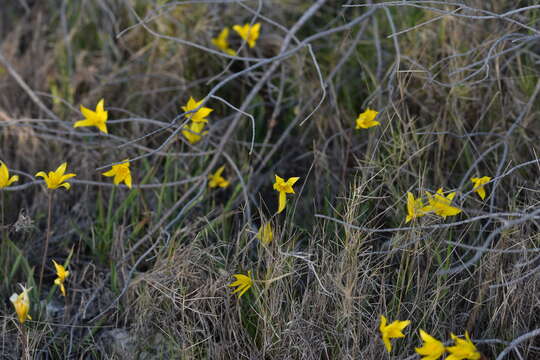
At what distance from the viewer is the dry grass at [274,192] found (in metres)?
1.57

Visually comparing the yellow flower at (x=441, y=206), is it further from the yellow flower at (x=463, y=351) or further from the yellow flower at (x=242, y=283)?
the yellow flower at (x=242, y=283)

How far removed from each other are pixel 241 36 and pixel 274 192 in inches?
24.8

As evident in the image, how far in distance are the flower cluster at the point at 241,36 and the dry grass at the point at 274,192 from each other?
0.07 m

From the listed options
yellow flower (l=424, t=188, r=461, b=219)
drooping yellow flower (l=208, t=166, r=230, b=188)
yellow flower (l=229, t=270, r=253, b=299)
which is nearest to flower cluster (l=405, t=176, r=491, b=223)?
yellow flower (l=424, t=188, r=461, b=219)

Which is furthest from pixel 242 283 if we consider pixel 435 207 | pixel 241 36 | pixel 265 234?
pixel 241 36

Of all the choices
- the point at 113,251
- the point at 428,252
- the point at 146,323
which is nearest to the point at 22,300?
the point at 146,323

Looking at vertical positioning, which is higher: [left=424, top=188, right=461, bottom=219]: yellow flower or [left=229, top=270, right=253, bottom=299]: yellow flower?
Result: [left=424, top=188, right=461, bottom=219]: yellow flower

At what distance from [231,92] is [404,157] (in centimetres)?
92

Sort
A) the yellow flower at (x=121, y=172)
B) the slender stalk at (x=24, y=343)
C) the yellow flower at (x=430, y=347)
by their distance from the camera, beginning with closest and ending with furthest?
the yellow flower at (x=430, y=347) → the slender stalk at (x=24, y=343) → the yellow flower at (x=121, y=172)

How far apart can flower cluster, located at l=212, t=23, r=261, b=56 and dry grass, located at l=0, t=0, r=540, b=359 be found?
2.9 inches

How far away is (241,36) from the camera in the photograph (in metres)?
2.42

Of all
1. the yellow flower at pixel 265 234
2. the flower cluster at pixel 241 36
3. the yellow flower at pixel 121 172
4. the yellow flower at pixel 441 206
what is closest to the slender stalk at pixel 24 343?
the yellow flower at pixel 121 172

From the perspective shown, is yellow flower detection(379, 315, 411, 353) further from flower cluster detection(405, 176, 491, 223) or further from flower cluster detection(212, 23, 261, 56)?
flower cluster detection(212, 23, 261, 56)

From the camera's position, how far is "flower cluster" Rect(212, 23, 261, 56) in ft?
7.22
